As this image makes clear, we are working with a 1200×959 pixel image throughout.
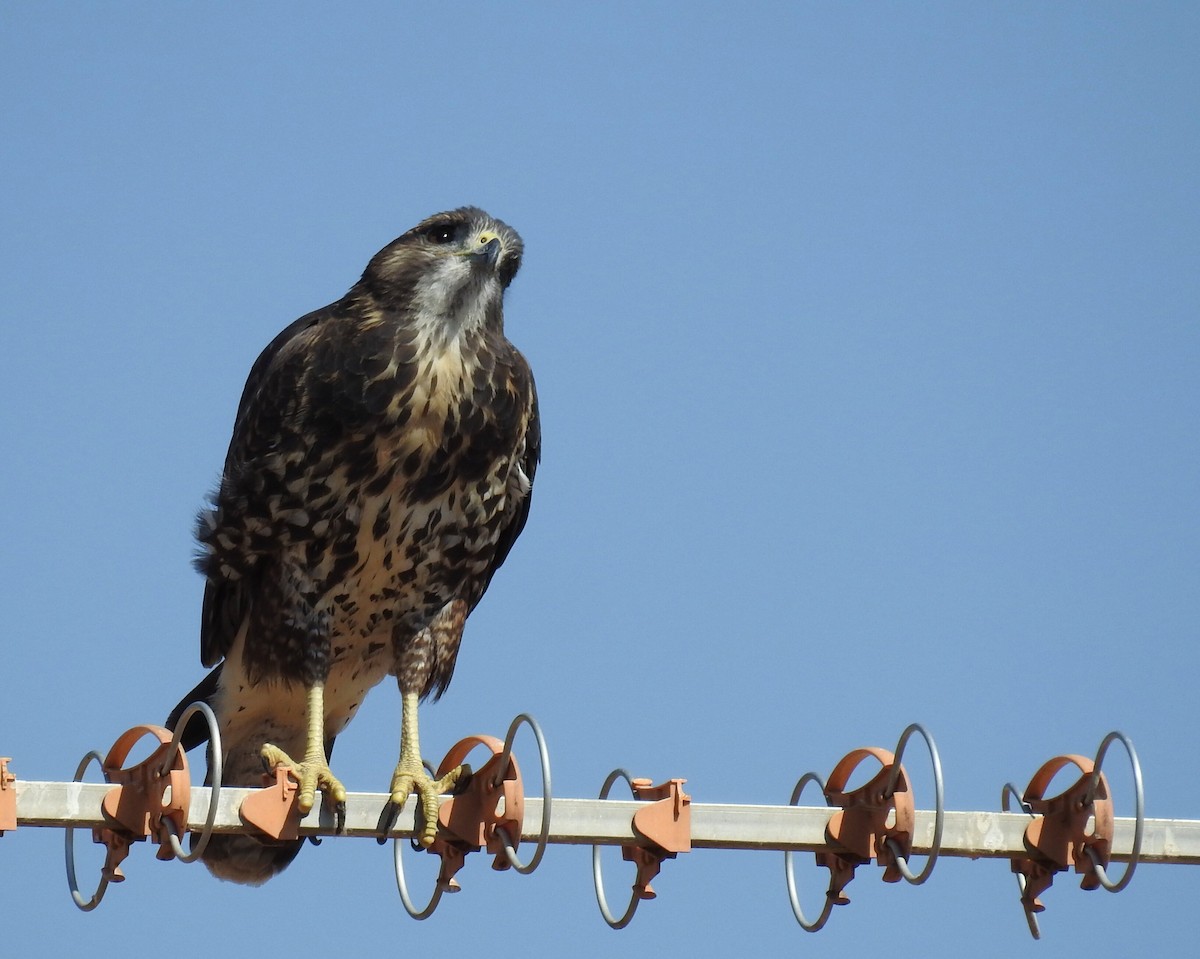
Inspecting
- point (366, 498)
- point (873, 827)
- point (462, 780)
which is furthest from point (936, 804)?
point (366, 498)

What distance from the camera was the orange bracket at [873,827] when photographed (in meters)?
4.76

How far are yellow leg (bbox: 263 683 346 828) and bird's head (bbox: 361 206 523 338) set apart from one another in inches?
54.9

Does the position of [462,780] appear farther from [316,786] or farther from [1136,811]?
[1136,811]

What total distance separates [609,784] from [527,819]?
0.29 metres

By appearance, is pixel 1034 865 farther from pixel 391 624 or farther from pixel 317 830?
pixel 391 624

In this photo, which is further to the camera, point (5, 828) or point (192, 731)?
point (192, 731)

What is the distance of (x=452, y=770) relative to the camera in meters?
5.75

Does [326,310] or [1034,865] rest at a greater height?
[326,310]

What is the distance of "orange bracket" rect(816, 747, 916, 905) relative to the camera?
187 inches

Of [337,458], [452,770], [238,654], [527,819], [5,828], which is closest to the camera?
[5,828]

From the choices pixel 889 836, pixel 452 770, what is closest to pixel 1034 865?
pixel 889 836

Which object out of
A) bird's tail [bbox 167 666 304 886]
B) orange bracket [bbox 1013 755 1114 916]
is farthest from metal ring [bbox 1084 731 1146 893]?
bird's tail [bbox 167 666 304 886]

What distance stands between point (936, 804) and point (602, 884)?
888mm

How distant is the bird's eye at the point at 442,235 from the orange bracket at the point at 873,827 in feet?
9.16
